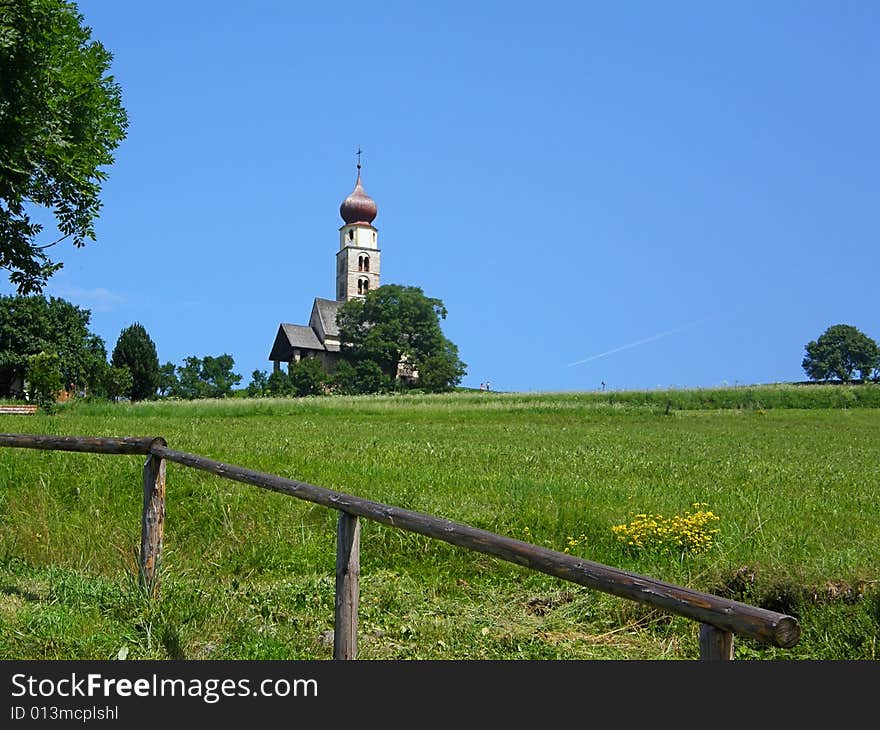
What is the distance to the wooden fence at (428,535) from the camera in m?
3.40

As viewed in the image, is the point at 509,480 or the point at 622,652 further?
the point at 509,480

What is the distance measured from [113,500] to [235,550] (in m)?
3.03

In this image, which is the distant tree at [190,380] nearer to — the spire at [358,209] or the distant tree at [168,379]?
the distant tree at [168,379]

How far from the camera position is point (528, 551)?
4.38 m

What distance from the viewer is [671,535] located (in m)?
9.33

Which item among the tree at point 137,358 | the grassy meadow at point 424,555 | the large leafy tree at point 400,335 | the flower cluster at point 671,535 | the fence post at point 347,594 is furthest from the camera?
the large leafy tree at point 400,335

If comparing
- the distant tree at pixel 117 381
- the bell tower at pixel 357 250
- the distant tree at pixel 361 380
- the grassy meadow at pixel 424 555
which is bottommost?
the grassy meadow at pixel 424 555

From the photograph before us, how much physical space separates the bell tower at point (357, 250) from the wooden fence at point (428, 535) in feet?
366

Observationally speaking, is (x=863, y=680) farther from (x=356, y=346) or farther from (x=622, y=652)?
(x=356, y=346)

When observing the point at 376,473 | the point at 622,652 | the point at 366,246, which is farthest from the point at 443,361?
the point at 622,652

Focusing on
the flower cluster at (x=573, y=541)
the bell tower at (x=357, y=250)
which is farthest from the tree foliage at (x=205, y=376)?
the flower cluster at (x=573, y=541)

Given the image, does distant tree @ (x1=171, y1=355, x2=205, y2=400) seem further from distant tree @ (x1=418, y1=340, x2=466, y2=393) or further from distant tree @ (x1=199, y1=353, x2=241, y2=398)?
distant tree @ (x1=418, y1=340, x2=466, y2=393)

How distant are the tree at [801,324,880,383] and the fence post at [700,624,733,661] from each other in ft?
378

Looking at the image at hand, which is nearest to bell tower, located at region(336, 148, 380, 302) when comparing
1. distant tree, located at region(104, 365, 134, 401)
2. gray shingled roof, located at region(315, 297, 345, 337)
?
gray shingled roof, located at region(315, 297, 345, 337)
